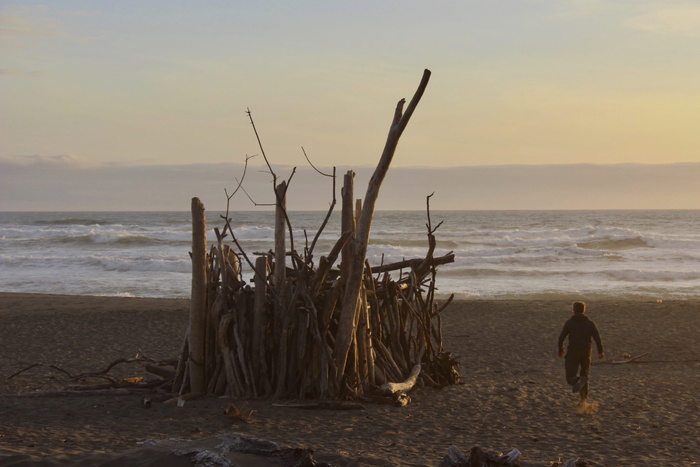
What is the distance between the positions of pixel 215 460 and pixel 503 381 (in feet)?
17.9

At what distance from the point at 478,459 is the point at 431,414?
288 centimetres

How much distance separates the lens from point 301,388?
7816 mm

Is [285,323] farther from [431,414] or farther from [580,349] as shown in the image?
[580,349]

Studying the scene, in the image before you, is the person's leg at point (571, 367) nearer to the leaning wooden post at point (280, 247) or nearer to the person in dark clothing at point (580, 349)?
the person in dark clothing at point (580, 349)

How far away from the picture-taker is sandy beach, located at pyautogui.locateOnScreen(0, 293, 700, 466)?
6076 mm

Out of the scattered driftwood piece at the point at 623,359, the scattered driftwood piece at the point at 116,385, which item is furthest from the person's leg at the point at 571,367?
the scattered driftwood piece at the point at 116,385

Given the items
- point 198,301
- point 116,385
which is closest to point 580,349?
point 198,301

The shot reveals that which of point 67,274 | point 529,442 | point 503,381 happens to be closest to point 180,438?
point 529,442

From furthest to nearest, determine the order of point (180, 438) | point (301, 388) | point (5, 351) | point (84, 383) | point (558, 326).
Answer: point (558, 326)
point (5, 351)
point (84, 383)
point (301, 388)
point (180, 438)

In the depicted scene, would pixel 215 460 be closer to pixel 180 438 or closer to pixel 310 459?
pixel 310 459

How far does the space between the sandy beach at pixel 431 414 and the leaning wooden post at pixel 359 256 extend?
650 millimetres

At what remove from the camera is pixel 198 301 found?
25.8 ft

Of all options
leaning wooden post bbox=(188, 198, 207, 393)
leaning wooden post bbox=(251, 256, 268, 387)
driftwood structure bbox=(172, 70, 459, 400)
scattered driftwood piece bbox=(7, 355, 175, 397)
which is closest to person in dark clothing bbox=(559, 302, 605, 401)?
driftwood structure bbox=(172, 70, 459, 400)

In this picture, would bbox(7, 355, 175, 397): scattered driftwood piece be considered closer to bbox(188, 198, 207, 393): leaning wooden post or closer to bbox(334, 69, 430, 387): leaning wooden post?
bbox(188, 198, 207, 393): leaning wooden post
